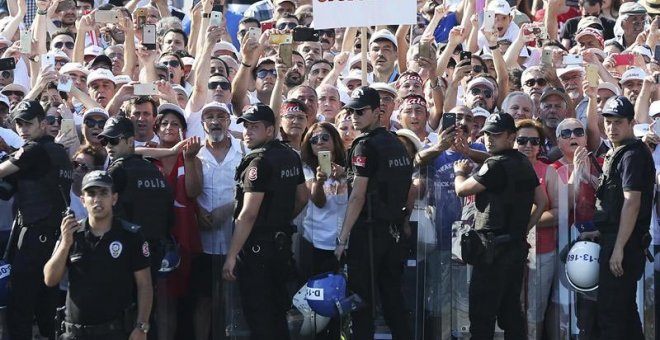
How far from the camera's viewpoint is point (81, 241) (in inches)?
444

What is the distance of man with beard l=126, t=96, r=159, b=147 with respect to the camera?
529 inches

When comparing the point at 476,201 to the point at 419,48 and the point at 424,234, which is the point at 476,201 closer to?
the point at 424,234

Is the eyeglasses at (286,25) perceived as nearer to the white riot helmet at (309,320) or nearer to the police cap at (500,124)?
the white riot helmet at (309,320)

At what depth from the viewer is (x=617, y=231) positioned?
1226 cm

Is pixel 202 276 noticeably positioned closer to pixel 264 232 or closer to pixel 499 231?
pixel 264 232

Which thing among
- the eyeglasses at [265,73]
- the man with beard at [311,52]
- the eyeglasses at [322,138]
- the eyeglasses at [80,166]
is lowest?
the eyeglasses at [80,166]

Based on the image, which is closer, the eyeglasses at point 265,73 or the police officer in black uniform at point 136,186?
the police officer in black uniform at point 136,186

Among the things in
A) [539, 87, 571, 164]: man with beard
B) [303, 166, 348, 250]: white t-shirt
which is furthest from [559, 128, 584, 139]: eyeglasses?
[303, 166, 348, 250]: white t-shirt

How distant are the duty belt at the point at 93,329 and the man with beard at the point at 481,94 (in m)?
4.43

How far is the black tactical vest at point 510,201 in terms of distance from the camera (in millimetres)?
12241

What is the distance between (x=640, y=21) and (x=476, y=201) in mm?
5614

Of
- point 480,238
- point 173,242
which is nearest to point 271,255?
point 173,242

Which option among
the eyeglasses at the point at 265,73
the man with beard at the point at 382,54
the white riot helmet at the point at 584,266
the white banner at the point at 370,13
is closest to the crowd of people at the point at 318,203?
the white riot helmet at the point at 584,266

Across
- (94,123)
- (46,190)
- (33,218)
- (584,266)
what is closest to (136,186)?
(46,190)
